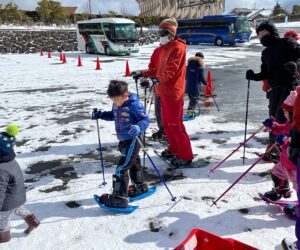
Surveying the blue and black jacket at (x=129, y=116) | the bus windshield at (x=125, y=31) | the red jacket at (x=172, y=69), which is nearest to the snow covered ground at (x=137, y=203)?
the blue and black jacket at (x=129, y=116)

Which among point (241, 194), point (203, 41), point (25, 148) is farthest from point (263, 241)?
point (203, 41)

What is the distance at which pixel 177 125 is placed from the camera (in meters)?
4.46

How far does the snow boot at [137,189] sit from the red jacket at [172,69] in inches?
51.2

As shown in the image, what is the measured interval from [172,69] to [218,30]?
94.3 ft

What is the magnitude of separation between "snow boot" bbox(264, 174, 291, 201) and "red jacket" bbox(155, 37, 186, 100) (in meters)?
1.69

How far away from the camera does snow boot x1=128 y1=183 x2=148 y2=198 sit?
149 inches

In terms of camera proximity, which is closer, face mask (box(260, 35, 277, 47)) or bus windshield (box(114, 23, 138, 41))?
face mask (box(260, 35, 277, 47))

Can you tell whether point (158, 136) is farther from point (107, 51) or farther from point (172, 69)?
point (107, 51)

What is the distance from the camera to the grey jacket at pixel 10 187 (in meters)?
2.79

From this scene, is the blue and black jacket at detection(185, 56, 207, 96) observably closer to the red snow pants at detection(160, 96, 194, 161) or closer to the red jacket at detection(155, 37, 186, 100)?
the red jacket at detection(155, 37, 186, 100)

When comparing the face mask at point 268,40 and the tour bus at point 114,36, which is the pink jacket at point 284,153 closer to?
the face mask at point 268,40

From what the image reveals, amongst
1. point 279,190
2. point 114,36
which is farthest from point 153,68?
point 114,36

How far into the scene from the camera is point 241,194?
378 cm

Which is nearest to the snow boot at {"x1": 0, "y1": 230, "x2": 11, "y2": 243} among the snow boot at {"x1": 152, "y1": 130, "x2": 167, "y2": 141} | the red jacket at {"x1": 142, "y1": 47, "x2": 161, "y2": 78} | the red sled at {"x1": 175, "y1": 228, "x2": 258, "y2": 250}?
the red sled at {"x1": 175, "y1": 228, "x2": 258, "y2": 250}
